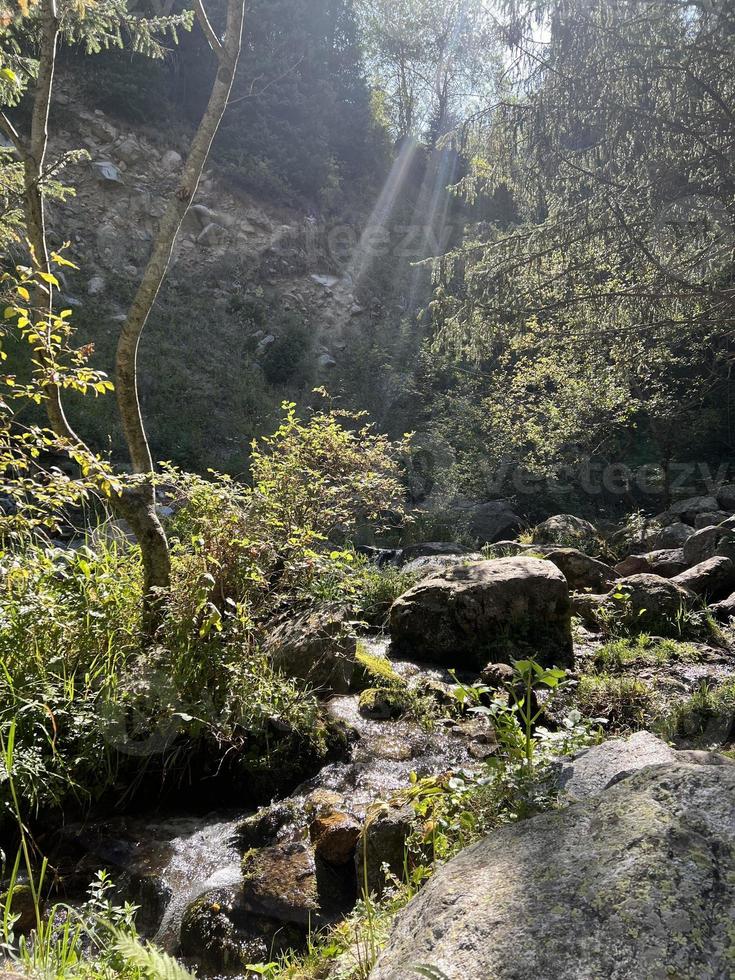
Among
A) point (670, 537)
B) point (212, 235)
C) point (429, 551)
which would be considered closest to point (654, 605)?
point (429, 551)

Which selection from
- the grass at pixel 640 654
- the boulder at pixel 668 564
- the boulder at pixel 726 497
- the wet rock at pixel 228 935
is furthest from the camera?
the boulder at pixel 726 497

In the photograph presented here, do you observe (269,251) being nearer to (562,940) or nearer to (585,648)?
(585,648)

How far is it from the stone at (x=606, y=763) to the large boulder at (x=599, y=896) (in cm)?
36

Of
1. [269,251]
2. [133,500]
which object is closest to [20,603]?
[133,500]

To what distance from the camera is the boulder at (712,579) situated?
7344 millimetres

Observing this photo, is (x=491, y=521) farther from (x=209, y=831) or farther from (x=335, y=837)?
(x=335, y=837)

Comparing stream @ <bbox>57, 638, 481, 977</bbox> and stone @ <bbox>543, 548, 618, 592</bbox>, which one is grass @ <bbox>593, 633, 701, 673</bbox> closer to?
stream @ <bbox>57, 638, 481, 977</bbox>

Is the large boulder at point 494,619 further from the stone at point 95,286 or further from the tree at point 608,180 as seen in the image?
the stone at point 95,286

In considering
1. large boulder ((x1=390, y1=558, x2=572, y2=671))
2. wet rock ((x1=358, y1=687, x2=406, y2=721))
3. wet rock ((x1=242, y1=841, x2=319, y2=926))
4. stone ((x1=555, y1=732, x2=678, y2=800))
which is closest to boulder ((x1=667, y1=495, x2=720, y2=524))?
large boulder ((x1=390, y1=558, x2=572, y2=671))

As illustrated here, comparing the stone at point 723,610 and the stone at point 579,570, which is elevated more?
the stone at point 579,570

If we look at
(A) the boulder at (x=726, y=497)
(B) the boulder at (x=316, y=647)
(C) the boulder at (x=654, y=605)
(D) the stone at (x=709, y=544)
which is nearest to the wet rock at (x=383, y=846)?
(B) the boulder at (x=316, y=647)

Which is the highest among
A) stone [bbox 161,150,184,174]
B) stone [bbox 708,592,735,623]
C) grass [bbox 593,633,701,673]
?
stone [bbox 161,150,184,174]

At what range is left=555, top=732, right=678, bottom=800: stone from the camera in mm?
2133

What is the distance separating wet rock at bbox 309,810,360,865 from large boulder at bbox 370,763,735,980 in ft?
4.25
